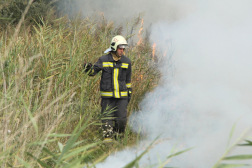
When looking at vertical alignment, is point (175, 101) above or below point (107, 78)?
below

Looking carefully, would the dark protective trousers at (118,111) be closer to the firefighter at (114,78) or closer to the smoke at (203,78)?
the firefighter at (114,78)

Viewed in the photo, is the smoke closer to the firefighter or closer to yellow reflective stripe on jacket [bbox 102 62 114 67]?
the firefighter

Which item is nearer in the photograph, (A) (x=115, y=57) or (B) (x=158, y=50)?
(A) (x=115, y=57)

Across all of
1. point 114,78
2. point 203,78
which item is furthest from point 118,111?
point 203,78

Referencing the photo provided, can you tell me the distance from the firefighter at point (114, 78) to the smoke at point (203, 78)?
50cm

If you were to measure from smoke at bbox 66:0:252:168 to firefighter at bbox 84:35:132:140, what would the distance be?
496 millimetres

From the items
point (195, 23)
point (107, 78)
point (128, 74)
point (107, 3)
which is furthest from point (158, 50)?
point (107, 3)

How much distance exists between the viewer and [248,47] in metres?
5.63

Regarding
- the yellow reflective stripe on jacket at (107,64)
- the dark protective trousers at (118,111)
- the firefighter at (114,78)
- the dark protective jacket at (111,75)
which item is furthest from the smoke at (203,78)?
the yellow reflective stripe on jacket at (107,64)

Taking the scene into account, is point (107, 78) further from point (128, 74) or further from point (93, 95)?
point (93, 95)

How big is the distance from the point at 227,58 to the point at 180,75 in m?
1.15

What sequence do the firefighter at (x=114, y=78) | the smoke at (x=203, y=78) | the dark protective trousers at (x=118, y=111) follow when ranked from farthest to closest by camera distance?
the smoke at (x=203, y=78) → the dark protective trousers at (x=118, y=111) → the firefighter at (x=114, y=78)

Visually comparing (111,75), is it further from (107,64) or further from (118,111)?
(118,111)

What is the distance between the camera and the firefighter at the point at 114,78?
13.1ft
